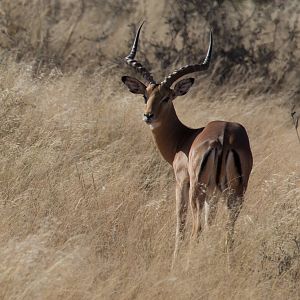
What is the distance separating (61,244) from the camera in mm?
6527

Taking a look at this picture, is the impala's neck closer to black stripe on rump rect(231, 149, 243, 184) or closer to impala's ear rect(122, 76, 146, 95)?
impala's ear rect(122, 76, 146, 95)

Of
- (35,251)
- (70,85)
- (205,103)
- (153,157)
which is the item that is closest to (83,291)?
(35,251)

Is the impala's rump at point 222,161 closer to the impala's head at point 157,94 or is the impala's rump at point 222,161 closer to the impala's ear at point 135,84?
the impala's head at point 157,94

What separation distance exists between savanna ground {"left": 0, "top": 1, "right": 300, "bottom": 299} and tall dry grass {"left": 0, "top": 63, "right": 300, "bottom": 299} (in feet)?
0.04

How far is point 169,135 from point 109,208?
3.20 feet

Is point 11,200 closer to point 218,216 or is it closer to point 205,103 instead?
point 218,216

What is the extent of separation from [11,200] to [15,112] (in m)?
2.39

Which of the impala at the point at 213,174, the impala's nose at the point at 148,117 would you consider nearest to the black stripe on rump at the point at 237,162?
the impala at the point at 213,174

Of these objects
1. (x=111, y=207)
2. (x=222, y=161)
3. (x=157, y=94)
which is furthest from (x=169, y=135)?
(x=222, y=161)

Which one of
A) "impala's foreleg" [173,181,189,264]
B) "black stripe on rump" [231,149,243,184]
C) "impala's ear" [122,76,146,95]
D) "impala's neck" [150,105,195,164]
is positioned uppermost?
"impala's ear" [122,76,146,95]

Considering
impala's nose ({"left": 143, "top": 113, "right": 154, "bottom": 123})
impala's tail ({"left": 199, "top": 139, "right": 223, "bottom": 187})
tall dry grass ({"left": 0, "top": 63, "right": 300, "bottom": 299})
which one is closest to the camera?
tall dry grass ({"left": 0, "top": 63, "right": 300, "bottom": 299})

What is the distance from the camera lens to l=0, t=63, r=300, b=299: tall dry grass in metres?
5.62

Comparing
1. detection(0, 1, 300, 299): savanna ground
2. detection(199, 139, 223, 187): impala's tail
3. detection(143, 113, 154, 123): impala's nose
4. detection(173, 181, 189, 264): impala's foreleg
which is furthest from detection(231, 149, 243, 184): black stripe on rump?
detection(143, 113, 154, 123): impala's nose

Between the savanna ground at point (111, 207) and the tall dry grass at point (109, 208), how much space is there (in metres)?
0.01
